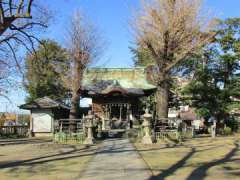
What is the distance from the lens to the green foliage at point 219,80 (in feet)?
146

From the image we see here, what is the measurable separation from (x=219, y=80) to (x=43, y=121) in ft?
60.0

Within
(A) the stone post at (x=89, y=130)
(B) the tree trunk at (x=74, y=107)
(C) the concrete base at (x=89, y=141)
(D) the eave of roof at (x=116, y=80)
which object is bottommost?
(C) the concrete base at (x=89, y=141)

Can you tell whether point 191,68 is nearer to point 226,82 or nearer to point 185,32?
point 226,82

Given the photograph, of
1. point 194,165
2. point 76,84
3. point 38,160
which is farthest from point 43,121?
point 194,165

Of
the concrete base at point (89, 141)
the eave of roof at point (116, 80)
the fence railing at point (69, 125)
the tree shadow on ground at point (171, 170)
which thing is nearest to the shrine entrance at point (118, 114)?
the eave of roof at point (116, 80)

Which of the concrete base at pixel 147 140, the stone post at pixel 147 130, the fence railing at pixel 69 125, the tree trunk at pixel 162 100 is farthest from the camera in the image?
the tree trunk at pixel 162 100

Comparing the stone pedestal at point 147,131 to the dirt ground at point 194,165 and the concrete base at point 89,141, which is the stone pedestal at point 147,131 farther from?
the dirt ground at point 194,165

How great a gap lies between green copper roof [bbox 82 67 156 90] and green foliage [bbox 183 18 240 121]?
756cm

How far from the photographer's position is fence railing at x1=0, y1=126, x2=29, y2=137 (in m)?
39.4

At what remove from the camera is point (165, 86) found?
31062mm

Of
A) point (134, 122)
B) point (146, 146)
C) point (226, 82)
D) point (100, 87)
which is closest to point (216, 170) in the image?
point (146, 146)

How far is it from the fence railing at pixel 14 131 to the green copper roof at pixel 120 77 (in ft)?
24.4

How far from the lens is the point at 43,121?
133 ft

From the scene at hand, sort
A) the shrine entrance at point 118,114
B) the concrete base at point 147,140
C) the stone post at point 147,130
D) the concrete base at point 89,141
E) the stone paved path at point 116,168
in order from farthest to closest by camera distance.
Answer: the shrine entrance at point 118,114 → the concrete base at point 89,141 → the stone post at point 147,130 → the concrete base at point 147,140 → the stone paved path at point 116,168
